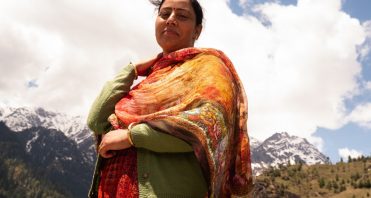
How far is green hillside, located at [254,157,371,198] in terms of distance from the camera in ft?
455

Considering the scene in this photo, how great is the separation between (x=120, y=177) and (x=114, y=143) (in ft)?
0.84

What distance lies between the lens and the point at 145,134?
3.07 metres

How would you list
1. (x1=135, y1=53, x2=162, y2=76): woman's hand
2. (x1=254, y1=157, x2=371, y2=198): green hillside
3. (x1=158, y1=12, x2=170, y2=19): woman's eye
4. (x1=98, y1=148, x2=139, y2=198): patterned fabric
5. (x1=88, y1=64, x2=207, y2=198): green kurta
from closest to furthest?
1. (x1=88, y1=64, x2=207, y2=198): green kurta
2. (x1=98, y1=148, x2=139, y2=198): patterned fabric
3. (x1=158, y1=12, x2=170, y2=19): woman's eye
4. (x1=135, y1=53, x2=162, y2=76): woman's hand
5. (x1=254, y1=157, x2=371, y2=198): green hillside

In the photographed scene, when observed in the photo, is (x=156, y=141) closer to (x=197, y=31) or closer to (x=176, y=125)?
(x=176, y=125)

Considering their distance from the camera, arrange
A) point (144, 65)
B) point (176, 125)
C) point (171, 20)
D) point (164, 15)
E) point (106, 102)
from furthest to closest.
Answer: point (144, 65), point (164, 15), point (171, 20), point (106, 102), point (176, 125)

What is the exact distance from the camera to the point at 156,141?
3.04 metres

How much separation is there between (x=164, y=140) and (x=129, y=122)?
1.50ft

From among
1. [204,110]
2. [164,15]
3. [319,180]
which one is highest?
[319,180]

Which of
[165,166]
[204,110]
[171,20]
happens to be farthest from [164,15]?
[165,166]

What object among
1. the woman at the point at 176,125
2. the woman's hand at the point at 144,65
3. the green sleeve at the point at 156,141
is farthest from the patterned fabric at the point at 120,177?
the woman's hand at the point at 144,65

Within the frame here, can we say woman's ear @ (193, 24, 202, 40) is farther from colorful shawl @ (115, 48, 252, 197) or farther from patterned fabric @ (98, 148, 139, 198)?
patterned fabric @ (98, 148, 139, 198)

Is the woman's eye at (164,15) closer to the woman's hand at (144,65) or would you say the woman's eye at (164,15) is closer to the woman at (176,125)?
the woman at (176,125)

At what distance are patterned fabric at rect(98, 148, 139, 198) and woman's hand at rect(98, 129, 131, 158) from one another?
0.07 meters

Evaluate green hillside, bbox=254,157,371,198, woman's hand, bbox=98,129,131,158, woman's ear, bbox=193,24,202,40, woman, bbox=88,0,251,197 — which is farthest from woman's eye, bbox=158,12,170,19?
green hillside, bbox=254,157,371,198
